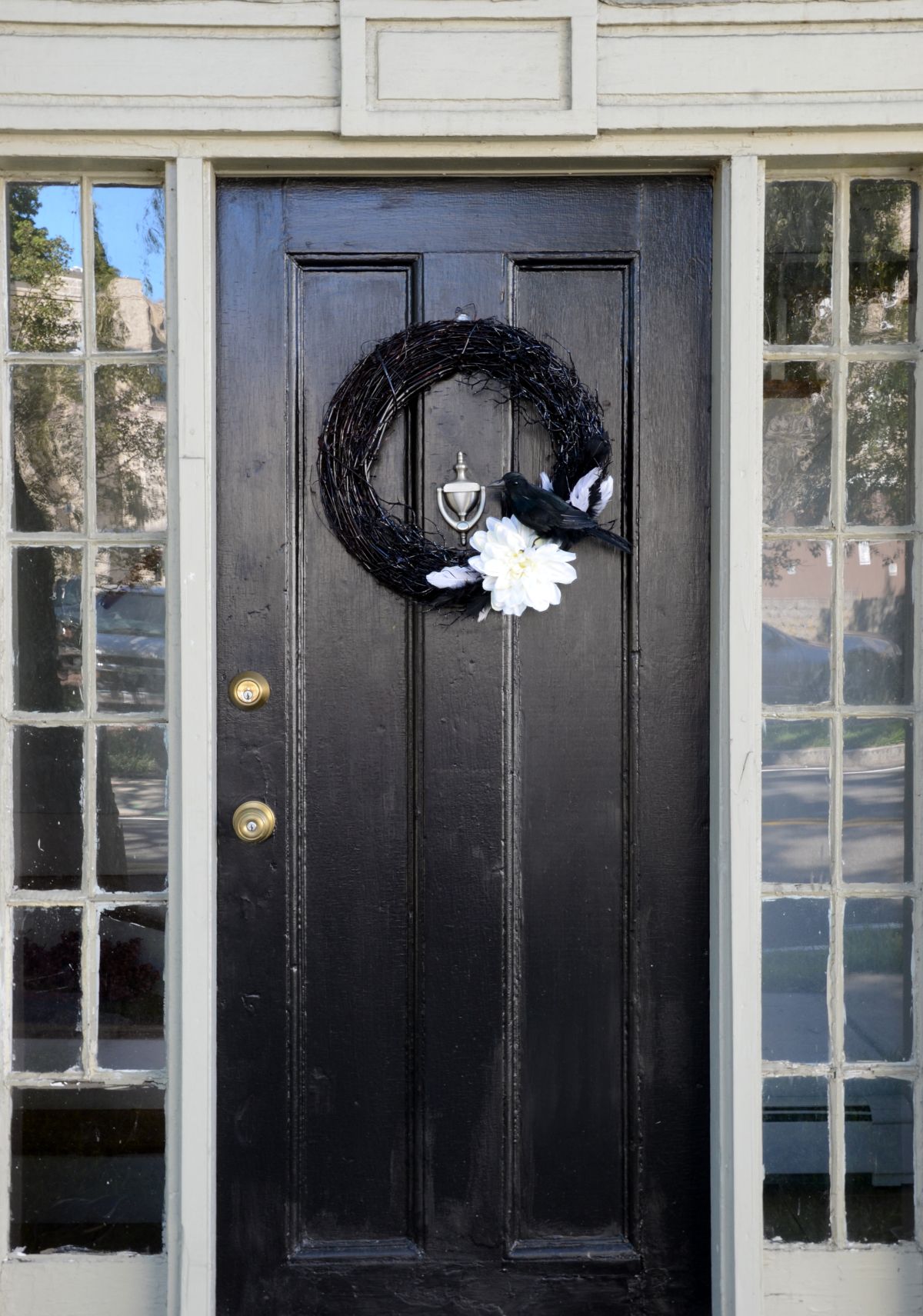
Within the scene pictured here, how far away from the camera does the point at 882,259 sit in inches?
81.5

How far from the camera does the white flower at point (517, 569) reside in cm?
204

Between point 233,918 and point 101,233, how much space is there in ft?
4.47

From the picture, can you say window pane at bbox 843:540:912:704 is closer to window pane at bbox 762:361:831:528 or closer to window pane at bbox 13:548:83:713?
window pane at bbox 762:361:831:528

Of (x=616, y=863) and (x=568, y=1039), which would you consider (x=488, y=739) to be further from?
(x=568, y=1039)

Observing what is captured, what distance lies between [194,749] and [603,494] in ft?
3.03

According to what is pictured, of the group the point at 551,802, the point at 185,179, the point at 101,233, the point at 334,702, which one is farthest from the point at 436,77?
the point at 551,802

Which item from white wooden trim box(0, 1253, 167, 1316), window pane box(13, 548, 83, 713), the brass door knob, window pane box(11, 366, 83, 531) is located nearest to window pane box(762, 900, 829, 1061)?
the brass door knob

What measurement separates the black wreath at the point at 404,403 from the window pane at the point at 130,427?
1.09ft

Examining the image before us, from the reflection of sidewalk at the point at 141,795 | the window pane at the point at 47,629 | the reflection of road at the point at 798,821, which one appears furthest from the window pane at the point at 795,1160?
the window pane at the point at 47,629

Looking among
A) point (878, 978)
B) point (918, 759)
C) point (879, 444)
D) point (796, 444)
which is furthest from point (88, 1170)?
point (879, 444)

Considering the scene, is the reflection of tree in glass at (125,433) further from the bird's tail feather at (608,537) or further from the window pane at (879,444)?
the window pane at (879,444)

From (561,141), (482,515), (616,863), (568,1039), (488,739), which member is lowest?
(568,1039)

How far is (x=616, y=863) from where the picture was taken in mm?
2105

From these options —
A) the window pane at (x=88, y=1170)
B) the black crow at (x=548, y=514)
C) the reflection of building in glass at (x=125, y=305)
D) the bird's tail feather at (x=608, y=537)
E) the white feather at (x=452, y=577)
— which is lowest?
the window pane at (x=88, y=1170)
